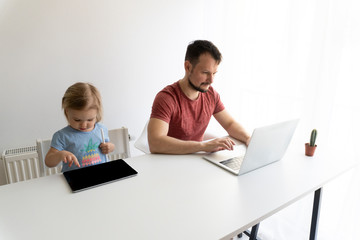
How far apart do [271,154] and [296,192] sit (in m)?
0.23

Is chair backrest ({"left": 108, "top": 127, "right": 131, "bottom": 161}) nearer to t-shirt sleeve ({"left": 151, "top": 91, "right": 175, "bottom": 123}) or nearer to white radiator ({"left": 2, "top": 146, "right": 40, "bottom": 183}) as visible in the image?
t-shirt sleeve ({"left": 151, "top": 91, "right": 175, "bottom": 123})

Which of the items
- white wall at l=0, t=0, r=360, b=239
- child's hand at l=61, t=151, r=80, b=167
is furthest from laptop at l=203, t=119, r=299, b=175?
child's hand at l=61, t=151, r=80, b=167

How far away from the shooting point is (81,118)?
118 centimetres

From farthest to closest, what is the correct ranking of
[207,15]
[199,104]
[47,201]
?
[207,15] → [199,104] → [47,201]

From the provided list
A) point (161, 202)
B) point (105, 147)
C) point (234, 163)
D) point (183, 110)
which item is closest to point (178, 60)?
point (183, 110)

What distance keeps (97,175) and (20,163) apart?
43.3 inches

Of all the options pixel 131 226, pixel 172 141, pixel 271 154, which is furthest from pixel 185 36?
pixel 131 226

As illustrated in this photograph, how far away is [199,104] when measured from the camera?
158 cm

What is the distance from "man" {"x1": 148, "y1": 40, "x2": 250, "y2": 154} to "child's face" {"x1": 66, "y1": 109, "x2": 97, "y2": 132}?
30 centimetres

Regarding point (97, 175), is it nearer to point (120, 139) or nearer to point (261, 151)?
point (120, 139)

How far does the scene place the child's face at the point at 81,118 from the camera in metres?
1.16

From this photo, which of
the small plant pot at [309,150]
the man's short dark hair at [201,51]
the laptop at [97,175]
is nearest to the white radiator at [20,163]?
the laptop at [97,175]

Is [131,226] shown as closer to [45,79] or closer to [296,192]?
[296,192]

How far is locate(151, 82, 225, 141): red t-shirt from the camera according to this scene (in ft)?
4.69
